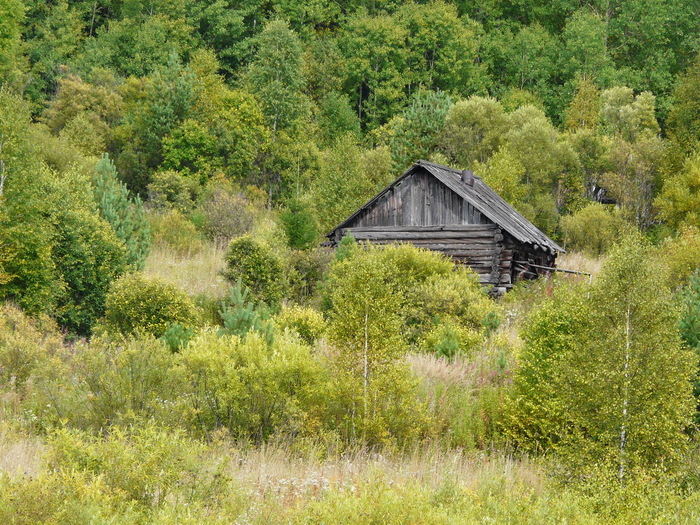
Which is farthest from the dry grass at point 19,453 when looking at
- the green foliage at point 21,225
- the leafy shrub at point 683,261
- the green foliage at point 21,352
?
the leafy shrub at point 683,261

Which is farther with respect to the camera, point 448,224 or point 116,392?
point 448,224

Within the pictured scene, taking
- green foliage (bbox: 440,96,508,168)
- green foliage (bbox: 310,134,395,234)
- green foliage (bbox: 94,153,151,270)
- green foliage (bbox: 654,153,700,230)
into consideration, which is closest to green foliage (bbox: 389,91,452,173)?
green foliage (bbox: 440,96,508,168)

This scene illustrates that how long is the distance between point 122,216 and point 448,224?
1169cm

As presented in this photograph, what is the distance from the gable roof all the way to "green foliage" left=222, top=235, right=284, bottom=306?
25.9 feet

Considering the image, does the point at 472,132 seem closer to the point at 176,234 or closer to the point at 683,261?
the point at 683,261

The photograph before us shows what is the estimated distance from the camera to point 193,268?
26.0 m

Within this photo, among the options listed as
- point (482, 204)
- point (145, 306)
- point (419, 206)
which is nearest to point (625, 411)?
point (145, 306)

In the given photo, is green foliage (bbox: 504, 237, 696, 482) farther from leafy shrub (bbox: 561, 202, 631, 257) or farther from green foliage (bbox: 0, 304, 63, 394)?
leafy shrub (bbox: 561, 202, 631, 257)

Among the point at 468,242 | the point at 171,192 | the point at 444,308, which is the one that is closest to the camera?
the point at 444,308

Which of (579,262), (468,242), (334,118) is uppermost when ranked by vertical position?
(334,118)

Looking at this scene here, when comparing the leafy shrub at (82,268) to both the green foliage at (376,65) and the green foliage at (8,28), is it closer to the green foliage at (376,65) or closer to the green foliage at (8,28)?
the green foliage at (8,28)

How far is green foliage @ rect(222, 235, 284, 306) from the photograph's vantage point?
71.8 ft

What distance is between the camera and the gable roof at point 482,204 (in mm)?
27609

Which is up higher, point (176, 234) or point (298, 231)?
point (298, 231)
